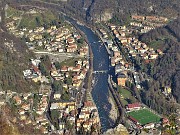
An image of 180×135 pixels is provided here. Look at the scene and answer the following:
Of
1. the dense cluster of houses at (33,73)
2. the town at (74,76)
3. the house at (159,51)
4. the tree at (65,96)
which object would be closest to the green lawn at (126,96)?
the town at (74,76)

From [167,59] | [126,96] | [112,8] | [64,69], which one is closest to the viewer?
[126,96]

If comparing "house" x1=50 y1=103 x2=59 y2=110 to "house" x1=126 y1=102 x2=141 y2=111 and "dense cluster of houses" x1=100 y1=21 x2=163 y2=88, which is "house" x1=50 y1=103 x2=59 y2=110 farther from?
"dense cluster of houses" x1=100 y1=21 x2=163 y2=88

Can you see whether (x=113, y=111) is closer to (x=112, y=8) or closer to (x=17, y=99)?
(x=17, y=99)

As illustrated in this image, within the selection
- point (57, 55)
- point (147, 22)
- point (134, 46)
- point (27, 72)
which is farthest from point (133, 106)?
point (147, 22)

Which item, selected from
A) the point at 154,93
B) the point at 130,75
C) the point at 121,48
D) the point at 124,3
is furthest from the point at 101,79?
the point at 124,3

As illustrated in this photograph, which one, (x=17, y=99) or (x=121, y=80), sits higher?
(x=121, y=80)

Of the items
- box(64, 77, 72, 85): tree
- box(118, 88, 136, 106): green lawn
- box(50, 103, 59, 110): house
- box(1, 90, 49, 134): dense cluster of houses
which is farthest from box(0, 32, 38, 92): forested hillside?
box(118, 88, 136, 106): green lawn

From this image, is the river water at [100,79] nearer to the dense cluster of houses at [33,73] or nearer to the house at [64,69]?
the house at [64,69]
